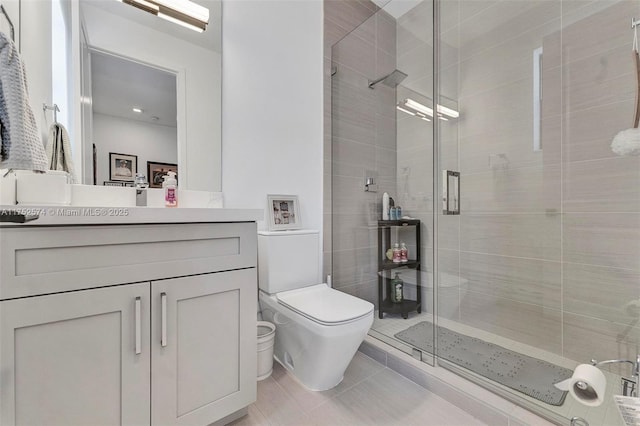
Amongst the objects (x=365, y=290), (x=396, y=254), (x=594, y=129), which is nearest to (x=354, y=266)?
(x=365, y=290)

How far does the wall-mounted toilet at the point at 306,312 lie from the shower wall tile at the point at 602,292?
116 centimetres

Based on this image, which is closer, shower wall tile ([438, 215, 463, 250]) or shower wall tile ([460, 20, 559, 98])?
shower wall tile ([460, 20, 559, 98])

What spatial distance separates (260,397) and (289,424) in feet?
0.75

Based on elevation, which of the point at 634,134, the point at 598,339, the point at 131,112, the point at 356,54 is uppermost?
the point at 356,54

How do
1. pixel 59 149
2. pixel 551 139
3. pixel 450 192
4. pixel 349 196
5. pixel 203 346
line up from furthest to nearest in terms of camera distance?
pixel 349 196, pixel 450 192, pixel 551 139, pixel 59 149, pixel 203 346

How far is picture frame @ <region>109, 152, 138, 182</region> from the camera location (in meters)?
1.36

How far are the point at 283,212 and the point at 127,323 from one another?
1075mm

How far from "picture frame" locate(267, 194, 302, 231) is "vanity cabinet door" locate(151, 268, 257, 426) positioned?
2.06 ft

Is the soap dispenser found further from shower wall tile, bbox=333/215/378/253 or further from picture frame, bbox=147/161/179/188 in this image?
shower wall tile, bbox=333/215/378/253

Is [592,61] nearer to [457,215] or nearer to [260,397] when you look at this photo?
[457,215]

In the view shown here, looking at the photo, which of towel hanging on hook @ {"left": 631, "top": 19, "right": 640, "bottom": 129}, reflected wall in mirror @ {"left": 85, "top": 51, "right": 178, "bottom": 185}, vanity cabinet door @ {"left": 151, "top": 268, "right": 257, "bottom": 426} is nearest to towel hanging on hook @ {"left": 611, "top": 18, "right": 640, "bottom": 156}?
→ towel hanging on hook @ {"left": 631, "top": 19, "right": 640, "bottom": 129}

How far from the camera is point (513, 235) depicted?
1.78 m

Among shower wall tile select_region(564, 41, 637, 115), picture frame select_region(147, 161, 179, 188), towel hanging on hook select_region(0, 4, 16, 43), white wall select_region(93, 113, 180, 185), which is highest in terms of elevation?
shower wall tile select_region(564, 41, 637, 115)

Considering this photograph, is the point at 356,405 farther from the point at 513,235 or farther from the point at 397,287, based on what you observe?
the point at 513,235
